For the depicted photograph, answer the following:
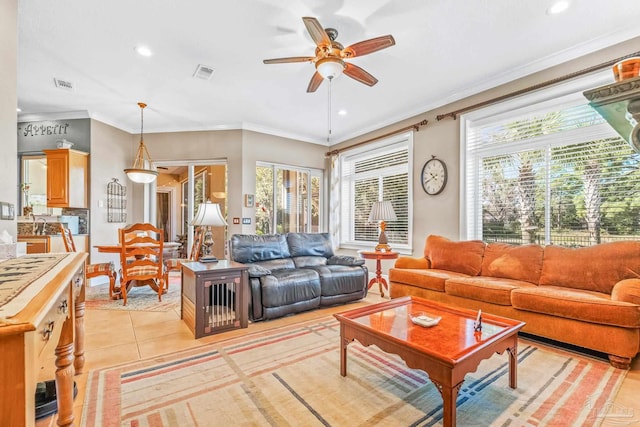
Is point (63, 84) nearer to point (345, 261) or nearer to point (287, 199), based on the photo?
point (287, 199)

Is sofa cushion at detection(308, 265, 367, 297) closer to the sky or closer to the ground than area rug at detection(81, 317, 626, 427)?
closer to the sky

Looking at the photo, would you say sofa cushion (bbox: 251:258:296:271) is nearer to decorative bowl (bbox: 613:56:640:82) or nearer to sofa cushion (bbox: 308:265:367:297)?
sofa cushion (bbox: 308:265:367:297)

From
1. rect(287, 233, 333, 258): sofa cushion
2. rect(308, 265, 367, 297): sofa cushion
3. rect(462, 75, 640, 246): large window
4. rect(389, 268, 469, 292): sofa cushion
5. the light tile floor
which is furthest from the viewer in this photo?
rect(287, 233, 333, 258): sofa cushion

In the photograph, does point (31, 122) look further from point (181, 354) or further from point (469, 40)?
point (469, 40)

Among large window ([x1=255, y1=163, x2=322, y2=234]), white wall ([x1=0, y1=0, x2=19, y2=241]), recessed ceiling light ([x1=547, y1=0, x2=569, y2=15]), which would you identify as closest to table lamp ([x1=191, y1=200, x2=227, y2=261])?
white wall ([x1=0, y1=0, x2=19, y2=241])

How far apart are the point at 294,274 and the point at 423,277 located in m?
1.50

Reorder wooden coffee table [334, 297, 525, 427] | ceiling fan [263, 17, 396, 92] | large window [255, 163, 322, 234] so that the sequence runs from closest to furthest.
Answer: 1. wooden coffee table [334, 297, 525, 427]
2. ceiling fan [263, 17, 396, 92]
3. large window [255, 163, 322, 234]

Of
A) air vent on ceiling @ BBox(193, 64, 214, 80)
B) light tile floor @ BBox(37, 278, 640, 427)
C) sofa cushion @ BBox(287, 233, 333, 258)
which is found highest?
air vent on ceiling @ BBox(193, 64, 214, 80)

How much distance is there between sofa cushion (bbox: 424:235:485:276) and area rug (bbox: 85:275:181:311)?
131 inches

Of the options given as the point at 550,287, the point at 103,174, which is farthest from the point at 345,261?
the point at 103,174

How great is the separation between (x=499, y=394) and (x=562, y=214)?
244cm

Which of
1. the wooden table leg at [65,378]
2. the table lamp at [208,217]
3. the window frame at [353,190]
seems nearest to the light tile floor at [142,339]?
the wooden table leg at [65,378]

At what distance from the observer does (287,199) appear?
638cm

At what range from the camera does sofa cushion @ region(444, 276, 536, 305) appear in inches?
112
